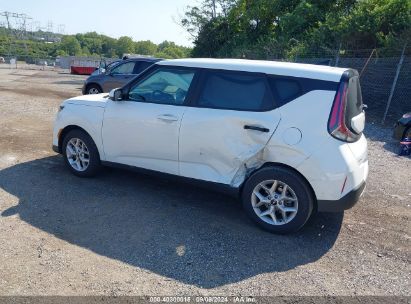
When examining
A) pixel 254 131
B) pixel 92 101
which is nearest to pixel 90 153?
pixel 92 101

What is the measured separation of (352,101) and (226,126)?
138 cm

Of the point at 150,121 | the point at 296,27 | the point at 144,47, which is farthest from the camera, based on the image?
the point at 144,47

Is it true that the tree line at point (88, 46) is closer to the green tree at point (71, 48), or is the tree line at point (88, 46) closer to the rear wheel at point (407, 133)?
the green tree at point (71, 48)

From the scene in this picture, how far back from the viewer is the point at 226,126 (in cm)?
404

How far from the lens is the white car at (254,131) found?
3676 millimetres

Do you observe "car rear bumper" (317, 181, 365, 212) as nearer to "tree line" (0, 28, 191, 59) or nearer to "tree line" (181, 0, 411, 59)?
"tree line" (181, 0, 411, 59)

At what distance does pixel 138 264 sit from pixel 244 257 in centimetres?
102

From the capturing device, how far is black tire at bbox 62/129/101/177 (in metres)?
5.03

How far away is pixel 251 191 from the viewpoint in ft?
13.0

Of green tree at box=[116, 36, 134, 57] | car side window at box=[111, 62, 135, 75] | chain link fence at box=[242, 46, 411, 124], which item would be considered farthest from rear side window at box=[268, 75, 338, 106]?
green tree at box=[116, 36, 134, 57]

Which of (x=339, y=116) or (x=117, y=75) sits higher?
(x=339, y=116)

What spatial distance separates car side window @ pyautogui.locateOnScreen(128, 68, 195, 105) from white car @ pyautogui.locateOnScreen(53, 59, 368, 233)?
1 centimetres

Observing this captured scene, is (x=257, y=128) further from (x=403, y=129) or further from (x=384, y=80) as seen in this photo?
(x=384, y=80)

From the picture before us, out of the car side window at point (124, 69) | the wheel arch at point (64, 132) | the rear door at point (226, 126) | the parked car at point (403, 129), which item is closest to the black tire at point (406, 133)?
the parked car at point (403, 129)
